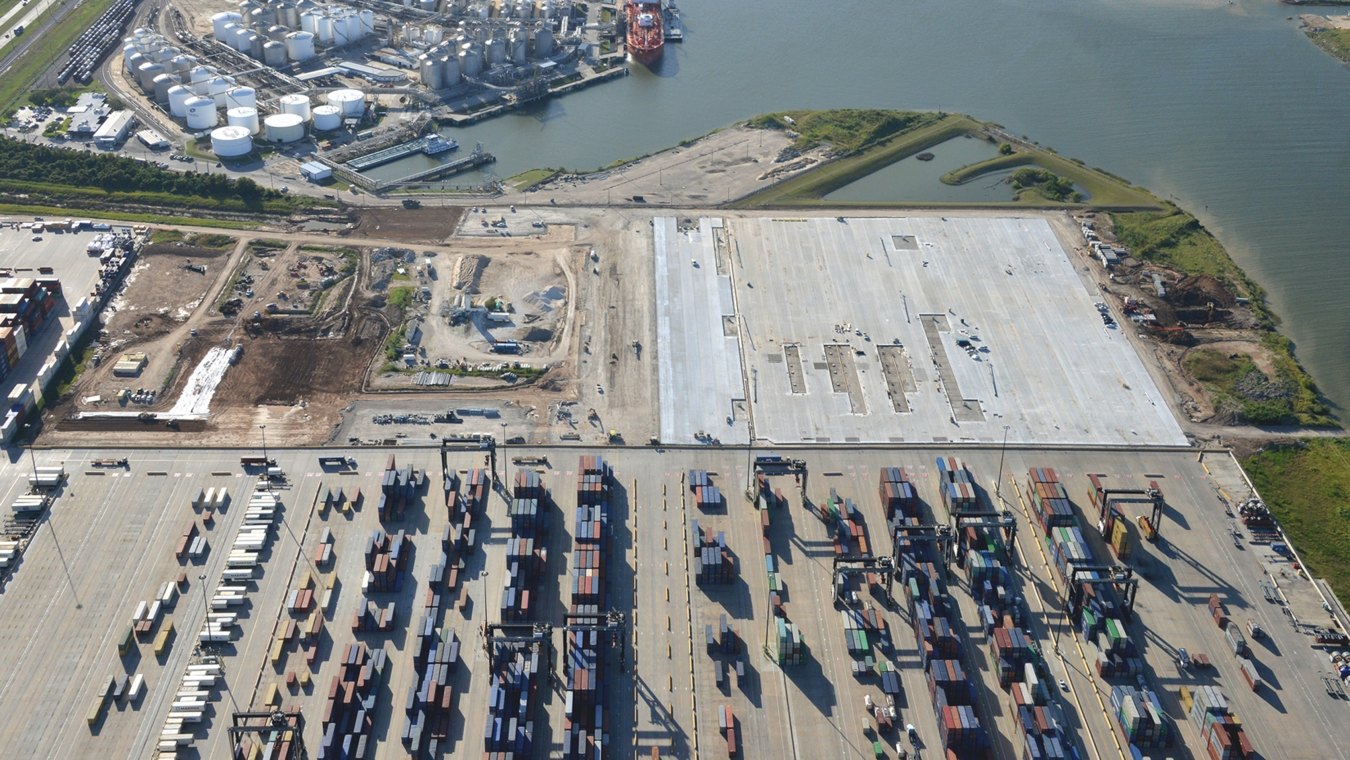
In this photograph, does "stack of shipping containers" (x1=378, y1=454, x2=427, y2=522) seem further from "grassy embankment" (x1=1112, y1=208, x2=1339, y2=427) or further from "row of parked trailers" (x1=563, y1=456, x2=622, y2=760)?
"grassy embankment" (x1=1112, y1=208, x2=1339, y2=427)

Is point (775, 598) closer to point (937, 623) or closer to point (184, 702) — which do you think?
point (937, 623)

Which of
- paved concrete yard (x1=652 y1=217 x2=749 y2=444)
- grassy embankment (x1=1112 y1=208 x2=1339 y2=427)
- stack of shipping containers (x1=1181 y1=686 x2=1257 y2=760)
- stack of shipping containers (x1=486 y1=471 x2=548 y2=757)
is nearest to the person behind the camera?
stack of shipping containers (x1=486 y1=471 x2=548 y2=757)

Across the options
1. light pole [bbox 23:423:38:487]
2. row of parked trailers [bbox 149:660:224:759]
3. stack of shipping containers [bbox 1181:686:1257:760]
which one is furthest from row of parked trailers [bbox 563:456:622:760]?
light pole [bbox 23:423:38:487]

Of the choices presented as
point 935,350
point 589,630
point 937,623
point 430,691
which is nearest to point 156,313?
point 430,691

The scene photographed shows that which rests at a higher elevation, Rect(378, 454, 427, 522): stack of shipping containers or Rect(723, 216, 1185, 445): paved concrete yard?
Rect(723, 216, 1185, 445): paved concrete yard

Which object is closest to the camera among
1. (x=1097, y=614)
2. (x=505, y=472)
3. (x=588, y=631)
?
(x=588, y=631)

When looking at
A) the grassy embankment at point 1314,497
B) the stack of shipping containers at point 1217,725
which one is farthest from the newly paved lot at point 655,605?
the grassy embankment at point 1314,497
